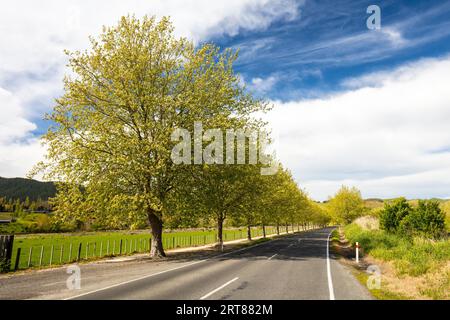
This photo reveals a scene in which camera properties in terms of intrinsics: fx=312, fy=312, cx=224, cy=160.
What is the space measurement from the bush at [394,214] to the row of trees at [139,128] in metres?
17.3

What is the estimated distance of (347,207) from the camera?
2847 inches

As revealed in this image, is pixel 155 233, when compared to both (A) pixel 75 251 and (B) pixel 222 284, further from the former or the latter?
(A) pixel 75 251

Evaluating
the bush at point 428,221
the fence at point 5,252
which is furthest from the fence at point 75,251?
the bush at point 428,221

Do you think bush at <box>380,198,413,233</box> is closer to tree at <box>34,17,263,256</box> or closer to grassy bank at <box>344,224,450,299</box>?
grassy bank at <box>344,224,450,299</box>

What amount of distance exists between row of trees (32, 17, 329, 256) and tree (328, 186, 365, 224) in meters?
57.4

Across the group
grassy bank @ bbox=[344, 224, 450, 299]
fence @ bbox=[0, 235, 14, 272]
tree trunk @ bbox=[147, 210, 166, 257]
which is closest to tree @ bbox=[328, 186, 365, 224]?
grassy bank @ bbox=[344, 224, 450, 299]

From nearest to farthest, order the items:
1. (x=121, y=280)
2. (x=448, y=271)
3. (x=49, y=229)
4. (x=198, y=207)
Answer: (x=448, y=271), (x=121, y=280), (x=198, y=207), (x=49, y=229)

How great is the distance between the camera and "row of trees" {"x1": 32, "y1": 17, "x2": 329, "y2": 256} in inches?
744

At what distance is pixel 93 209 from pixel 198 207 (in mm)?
6787

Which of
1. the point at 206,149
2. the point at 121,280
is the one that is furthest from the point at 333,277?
the point at 206,149

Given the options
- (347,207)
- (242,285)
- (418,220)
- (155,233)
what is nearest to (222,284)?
(242,285)

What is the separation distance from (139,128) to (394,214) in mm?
25302
